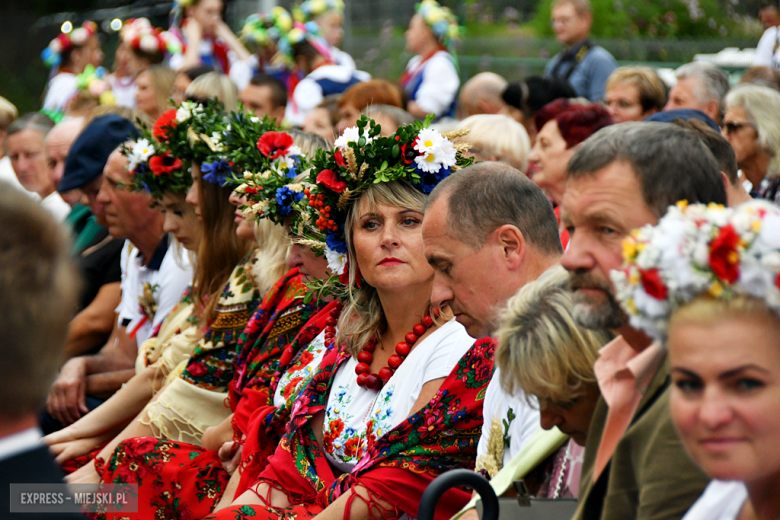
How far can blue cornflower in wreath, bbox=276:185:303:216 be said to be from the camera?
4.04 m

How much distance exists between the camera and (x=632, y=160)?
2.08 meters

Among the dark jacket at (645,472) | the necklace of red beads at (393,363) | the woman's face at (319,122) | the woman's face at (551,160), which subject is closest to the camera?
the dark jacket at (645,472)

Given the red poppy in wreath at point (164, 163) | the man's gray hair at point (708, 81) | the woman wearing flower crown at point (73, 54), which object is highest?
the man's gray hair at point (708, 81)

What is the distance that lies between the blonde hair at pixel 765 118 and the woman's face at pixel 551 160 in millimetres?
1089

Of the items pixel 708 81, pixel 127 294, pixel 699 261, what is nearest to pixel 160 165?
pixel 127 294

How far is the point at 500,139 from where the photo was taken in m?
5.48

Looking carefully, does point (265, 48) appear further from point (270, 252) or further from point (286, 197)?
point (286, 197)

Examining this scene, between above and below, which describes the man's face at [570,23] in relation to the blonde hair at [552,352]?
below

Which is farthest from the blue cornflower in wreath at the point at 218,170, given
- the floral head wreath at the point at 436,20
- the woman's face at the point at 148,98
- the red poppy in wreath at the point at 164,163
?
the floral head wreath at the point at 436,20

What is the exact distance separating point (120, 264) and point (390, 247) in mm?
2972

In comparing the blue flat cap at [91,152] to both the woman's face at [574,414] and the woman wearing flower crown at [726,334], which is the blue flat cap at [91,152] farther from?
the woman wearing flower crown at [726,334]

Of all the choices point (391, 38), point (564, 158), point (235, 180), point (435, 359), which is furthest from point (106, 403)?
point (391, 38)

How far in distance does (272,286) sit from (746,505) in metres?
3.09

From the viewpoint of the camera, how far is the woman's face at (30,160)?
25.2 ft
